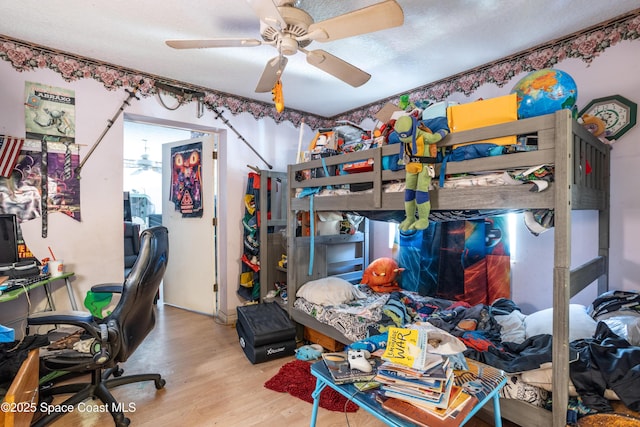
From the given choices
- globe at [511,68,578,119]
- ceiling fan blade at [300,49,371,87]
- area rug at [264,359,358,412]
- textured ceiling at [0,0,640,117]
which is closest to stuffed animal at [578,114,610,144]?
textured ceiling at [0,0,640,117]

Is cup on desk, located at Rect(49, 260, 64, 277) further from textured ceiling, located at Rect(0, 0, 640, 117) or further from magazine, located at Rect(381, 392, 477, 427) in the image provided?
magazine, located at Rect(381, 392, 477, 427)

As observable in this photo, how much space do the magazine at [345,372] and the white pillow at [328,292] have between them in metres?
1.19

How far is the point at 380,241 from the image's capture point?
12.1 feet

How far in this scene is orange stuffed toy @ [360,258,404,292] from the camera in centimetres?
302

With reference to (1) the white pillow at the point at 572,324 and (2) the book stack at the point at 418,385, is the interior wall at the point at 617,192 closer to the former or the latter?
(1) the white pillow at the point at 572,324

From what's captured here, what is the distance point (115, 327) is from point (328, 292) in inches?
59.6

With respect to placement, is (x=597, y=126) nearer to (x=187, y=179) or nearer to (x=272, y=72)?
(x=272, y=72)

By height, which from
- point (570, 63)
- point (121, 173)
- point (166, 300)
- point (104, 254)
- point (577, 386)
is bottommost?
point (166, 300)

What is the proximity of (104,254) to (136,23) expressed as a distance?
74.6 inches

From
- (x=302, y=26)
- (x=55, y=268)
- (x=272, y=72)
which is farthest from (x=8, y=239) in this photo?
(x=302, y=26)

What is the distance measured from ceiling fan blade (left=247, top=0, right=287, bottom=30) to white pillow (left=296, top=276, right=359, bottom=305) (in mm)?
1947

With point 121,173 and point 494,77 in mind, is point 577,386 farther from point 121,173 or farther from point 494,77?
point 121,173

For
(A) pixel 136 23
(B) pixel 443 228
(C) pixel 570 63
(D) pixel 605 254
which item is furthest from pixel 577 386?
(A) pixel 136 23

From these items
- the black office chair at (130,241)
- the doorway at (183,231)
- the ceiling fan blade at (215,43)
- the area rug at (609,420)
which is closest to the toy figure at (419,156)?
the ceiling fan blade at (215,43)
